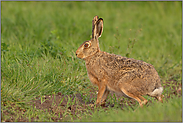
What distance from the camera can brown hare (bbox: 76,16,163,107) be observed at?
5.35 m

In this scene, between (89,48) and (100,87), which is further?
(89,48)

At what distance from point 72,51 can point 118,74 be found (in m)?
2.22

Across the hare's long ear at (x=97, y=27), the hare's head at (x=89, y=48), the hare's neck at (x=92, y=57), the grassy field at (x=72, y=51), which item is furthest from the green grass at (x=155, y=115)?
the hare's long ear at (x=97, y=27)

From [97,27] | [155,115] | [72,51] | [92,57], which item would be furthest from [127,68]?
[72,51]

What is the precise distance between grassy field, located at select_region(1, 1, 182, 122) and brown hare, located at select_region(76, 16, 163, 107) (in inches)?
11.7

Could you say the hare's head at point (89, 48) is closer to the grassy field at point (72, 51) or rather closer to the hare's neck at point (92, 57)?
the hare's neck at point (92, 57)

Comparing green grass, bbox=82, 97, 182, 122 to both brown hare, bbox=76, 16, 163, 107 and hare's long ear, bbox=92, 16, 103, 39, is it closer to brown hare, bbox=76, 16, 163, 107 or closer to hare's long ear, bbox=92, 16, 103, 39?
brown hare, bbox=76, 16, 163, 107

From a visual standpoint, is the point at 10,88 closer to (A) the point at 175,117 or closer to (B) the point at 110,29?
(A) the point at 175,117

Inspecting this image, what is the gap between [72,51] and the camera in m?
7.43

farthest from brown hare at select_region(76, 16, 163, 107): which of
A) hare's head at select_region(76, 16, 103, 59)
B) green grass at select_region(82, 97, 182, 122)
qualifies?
green grass at select_region(82, 97, 182, 122)

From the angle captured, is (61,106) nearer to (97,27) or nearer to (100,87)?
(100,87)

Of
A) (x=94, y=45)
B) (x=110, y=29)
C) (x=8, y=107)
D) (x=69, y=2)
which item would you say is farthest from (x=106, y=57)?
(x=69, y=2)

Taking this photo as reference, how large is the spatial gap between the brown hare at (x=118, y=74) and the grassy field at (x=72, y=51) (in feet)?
0.98

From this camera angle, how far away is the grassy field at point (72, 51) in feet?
17.6
